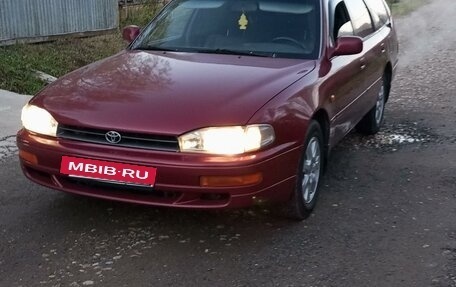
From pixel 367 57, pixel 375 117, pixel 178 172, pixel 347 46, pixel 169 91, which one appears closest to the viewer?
pixel 178 172

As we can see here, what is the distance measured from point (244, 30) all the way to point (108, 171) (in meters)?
1.78

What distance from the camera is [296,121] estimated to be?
411cm

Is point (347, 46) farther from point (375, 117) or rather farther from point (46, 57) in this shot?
point (46, 57)

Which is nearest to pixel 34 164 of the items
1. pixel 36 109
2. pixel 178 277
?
pixel 36 109

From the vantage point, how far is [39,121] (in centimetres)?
410

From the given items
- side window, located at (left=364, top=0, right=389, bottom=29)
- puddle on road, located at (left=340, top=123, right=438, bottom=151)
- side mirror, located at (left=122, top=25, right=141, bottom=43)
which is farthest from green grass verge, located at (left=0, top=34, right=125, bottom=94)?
side window, located at (left=364, top=0, right=389, bottom=29)

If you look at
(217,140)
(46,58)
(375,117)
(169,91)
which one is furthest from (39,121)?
(46,58)

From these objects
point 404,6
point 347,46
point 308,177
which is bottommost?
point 404,6

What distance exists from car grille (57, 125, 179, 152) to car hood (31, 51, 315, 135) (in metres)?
0.04

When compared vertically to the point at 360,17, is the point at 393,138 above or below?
below

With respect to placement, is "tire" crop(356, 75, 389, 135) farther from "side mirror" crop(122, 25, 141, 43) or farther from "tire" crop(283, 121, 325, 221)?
"side mirror" crop(122, 25, 141, 43)

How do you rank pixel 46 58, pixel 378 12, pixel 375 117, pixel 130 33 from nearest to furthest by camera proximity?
pixel 130 33 → pixel 375 117 → pixel 378 12 → pixel 46 58

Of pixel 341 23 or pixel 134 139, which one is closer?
pixel 134 139

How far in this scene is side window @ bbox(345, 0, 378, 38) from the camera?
→ 5742 mm
